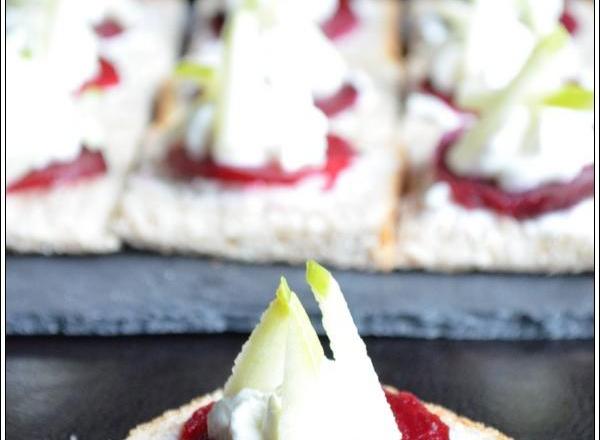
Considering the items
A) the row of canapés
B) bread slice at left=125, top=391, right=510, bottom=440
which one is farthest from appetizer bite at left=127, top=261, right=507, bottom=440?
the row of canapés

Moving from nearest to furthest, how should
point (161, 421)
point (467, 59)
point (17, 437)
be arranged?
point (161, 421) → point (17, 437) → point (467, 59)

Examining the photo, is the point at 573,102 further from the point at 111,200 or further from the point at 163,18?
the point at 163,18

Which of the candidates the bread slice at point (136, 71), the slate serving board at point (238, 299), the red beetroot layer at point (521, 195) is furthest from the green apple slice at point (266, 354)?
the bread slice at point (136, 71)

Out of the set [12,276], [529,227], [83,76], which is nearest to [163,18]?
[83,76]

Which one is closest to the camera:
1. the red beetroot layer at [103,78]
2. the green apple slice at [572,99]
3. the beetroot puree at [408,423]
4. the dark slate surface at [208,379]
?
the beetroot puree at [408,423]

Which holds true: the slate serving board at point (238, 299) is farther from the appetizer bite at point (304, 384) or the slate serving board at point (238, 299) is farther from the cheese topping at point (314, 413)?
the cheese topping at point (314, 413)
